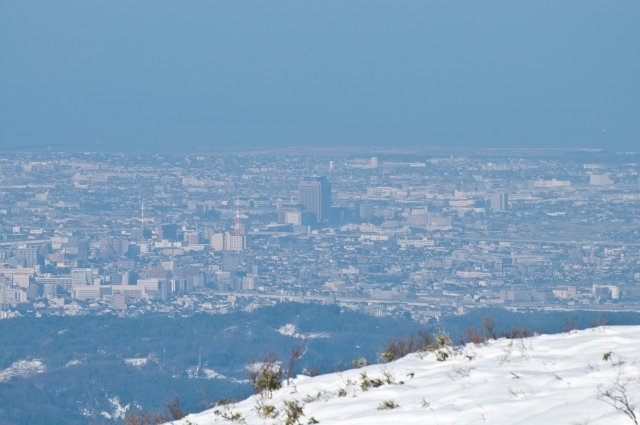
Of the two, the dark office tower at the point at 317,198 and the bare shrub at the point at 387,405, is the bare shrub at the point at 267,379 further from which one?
the dark office tower at the point at 317,198

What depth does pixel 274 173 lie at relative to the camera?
2280 inches

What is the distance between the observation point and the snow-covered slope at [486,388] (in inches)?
166

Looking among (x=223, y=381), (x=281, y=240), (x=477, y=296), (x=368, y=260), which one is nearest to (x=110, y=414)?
(x=223, y=381)

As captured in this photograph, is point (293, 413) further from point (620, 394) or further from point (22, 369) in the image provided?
point (22, 369)

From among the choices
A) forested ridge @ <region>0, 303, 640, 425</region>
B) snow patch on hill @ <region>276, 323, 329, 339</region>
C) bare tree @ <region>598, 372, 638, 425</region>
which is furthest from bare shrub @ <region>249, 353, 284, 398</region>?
snow patch on hill @ <region>276, 323, 329, 339</region>

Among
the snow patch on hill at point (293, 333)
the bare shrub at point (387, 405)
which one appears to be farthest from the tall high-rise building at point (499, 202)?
the bare shrub at point (387, 405)

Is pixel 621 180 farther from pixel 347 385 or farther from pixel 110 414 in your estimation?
pixel 347 385

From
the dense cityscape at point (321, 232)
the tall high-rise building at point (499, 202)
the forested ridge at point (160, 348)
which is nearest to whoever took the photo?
the forested ridge at point (160, 348)

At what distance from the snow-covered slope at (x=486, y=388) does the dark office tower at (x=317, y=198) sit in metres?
44.5

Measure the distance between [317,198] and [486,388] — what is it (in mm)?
46354

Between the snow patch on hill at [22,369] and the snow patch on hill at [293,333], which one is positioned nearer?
the snow patch on hill at [22,369]

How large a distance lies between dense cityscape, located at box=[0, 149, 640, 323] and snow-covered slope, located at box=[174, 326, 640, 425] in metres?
24.4

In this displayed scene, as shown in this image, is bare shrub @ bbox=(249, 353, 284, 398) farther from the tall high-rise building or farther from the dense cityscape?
the tall high-rise building

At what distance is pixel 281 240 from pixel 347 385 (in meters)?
40.8
